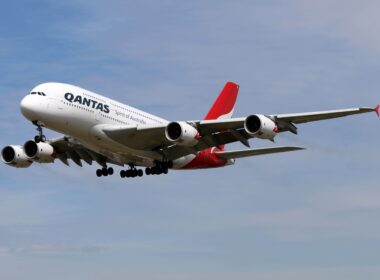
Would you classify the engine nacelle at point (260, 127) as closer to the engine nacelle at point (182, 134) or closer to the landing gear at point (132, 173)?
the engine nacelle at point (182, 134)

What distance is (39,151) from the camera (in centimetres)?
6081

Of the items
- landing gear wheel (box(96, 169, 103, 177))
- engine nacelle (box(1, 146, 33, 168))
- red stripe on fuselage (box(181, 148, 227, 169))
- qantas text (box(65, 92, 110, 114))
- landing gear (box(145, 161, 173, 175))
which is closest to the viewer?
qantas text (box(65, 92, 110, 114))

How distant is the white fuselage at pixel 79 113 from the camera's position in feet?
177

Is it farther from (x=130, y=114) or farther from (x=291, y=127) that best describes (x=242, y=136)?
(x=130, y=114)

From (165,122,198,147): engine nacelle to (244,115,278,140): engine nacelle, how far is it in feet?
10.7

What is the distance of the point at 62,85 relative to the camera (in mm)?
55094

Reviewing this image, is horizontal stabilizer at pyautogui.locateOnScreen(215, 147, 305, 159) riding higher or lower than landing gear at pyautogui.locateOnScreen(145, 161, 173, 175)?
higher

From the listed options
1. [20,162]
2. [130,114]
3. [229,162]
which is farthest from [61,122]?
[229,162]

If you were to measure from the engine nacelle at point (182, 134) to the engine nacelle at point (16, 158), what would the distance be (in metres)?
12.2

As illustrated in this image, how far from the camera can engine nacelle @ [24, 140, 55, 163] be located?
60.9 m

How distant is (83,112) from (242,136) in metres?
9.45

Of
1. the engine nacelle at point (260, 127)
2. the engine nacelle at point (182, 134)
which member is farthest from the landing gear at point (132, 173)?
the engine nacelle at point (260, 127)

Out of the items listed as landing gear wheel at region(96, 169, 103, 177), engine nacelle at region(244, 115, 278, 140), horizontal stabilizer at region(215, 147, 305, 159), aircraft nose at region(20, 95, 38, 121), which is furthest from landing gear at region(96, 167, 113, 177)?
engine nacelle at region(244, 115, 278, 140)

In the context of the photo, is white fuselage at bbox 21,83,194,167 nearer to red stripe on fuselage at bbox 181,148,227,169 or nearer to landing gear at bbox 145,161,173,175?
landing gear at bbox 145,161,173,175
